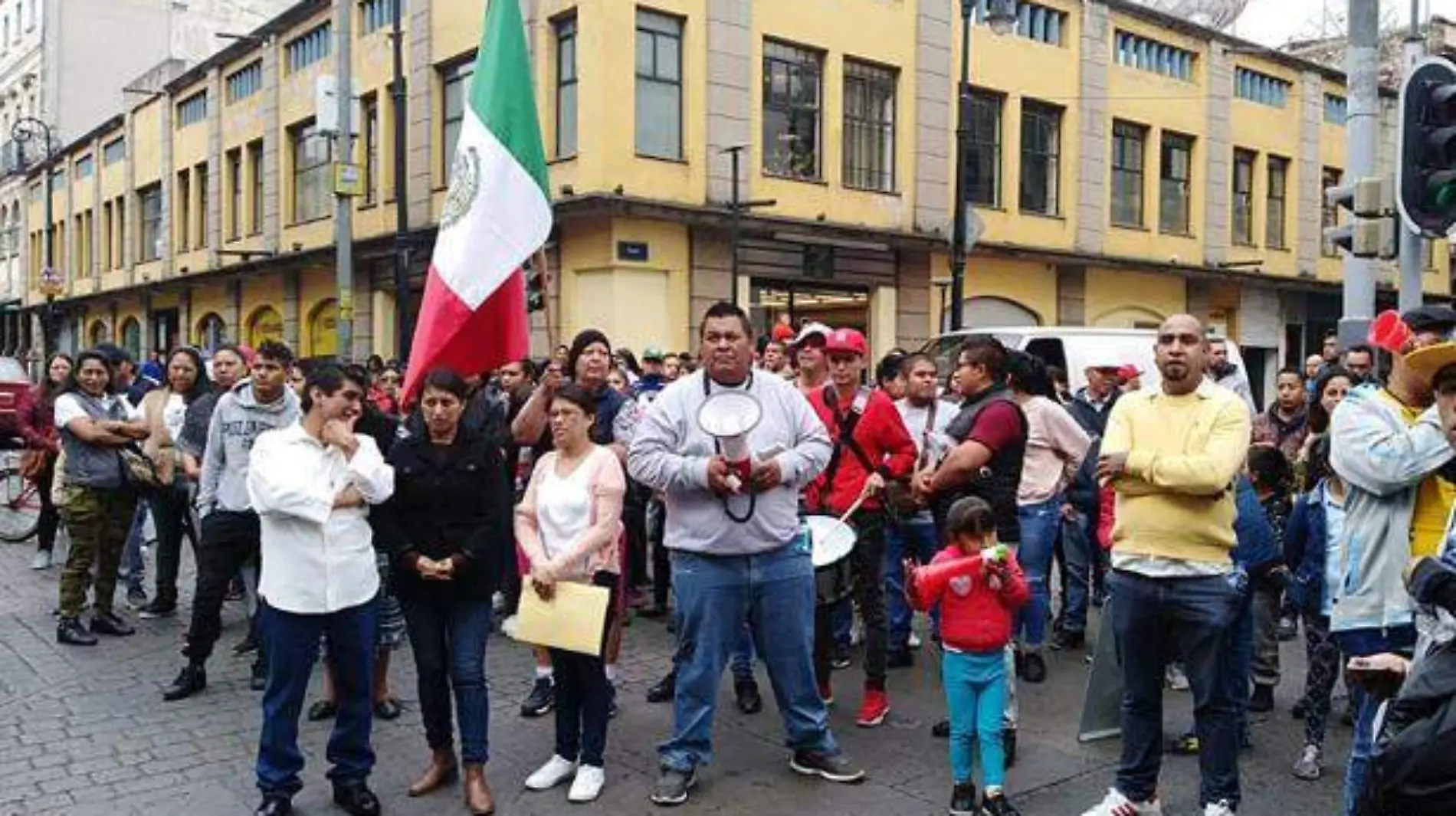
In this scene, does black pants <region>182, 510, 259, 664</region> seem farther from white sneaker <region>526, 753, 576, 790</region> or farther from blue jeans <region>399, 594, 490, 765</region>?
white sneaker <region>526, 753, 576, 790</region>

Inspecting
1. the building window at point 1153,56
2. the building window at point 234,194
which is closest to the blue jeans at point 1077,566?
the building window at point 1153,56

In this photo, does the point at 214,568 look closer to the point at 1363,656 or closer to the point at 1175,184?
the point at 1363,656

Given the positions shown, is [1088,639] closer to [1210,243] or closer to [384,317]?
[384,317]

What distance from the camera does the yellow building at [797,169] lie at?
63.7 feet

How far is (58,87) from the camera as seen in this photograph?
49.2m

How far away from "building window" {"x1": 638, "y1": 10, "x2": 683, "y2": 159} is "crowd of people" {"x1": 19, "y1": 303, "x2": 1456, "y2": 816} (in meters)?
12.9

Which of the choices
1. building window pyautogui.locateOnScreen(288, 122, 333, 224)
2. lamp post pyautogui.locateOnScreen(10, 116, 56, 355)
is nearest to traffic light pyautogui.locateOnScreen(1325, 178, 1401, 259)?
building window pyautogui.locateOnScreen(288, 122, 333, 224)

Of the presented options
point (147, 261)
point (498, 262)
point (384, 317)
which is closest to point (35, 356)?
point (147, 261)

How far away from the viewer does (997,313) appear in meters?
25.3

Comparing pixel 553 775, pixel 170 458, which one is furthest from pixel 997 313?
pixel 553 775

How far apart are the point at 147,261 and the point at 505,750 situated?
119ft

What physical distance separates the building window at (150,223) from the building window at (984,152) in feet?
80.8

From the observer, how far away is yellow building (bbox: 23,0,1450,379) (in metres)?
19.4

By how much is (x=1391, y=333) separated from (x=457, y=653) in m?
3.84
